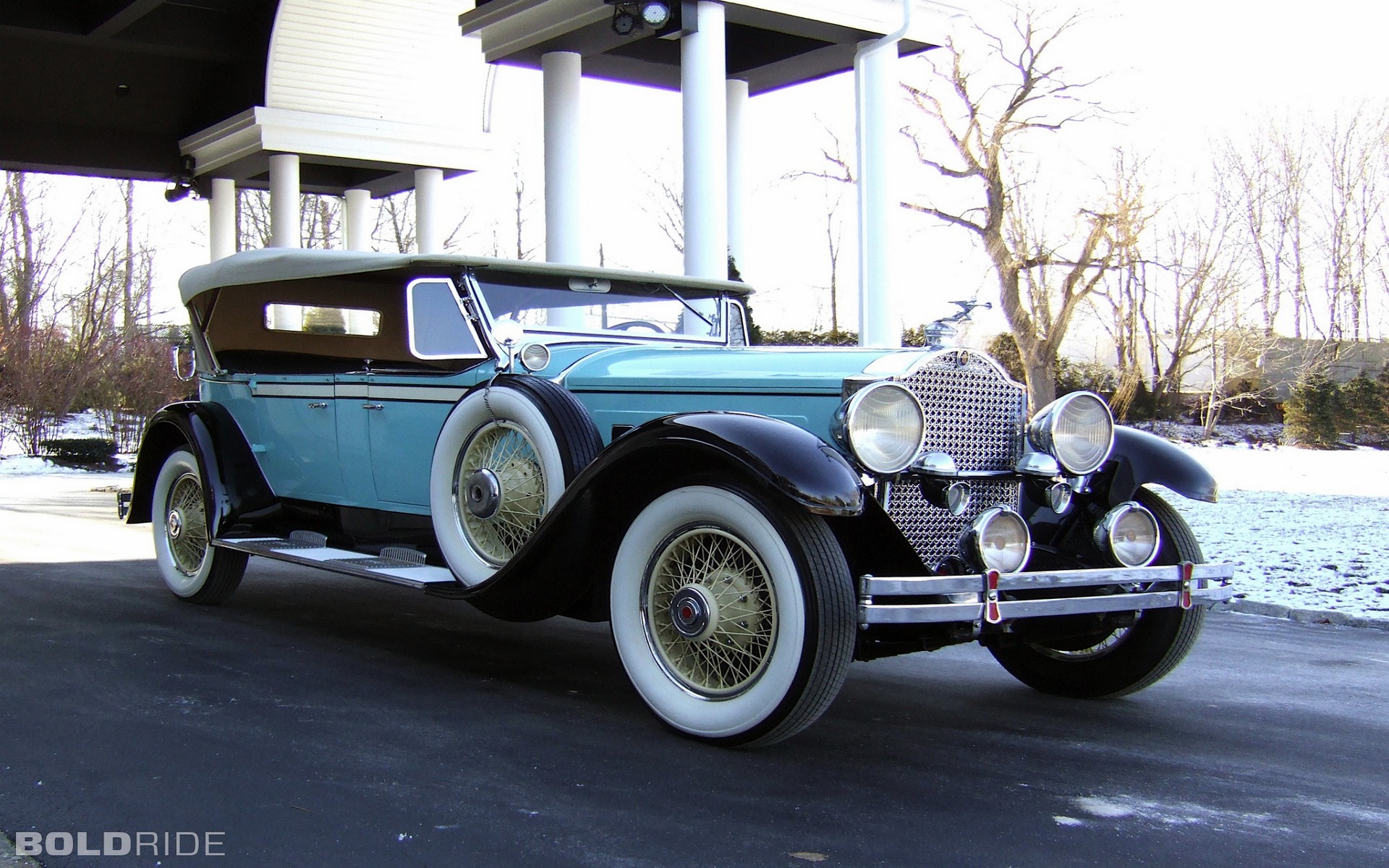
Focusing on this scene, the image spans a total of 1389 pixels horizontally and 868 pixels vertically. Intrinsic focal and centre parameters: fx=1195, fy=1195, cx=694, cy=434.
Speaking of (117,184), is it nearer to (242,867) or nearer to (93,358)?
(93,358)

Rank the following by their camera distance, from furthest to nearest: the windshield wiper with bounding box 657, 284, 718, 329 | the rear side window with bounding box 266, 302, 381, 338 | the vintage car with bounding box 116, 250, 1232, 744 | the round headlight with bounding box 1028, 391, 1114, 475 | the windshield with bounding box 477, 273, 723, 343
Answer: the windshield wiper with bounding box 657, 284, 718, 329 < the rear side window with bounding box 266, 302, 381, 338 < the windshield with bounding box 477, 273, 723, 343 < the round headlight with bounding box 1028, 391, 1114, 475 < the vintage car with bounding box 116, 250, 1232, 744

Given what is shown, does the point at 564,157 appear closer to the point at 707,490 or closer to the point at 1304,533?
the point at 1304,533

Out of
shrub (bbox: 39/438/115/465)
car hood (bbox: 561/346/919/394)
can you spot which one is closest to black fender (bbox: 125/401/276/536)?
car hood (bbox: 561/346/919/394)

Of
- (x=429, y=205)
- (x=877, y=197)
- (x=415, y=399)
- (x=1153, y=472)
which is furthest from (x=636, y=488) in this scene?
(x=429, y=205)

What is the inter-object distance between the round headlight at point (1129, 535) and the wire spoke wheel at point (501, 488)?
202cm

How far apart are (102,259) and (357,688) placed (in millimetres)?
23810

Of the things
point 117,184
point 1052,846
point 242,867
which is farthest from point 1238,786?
point 117,184

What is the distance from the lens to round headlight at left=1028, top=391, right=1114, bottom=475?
416cm

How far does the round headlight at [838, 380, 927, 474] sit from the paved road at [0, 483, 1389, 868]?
0.92m

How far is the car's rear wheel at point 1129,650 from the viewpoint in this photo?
427cm

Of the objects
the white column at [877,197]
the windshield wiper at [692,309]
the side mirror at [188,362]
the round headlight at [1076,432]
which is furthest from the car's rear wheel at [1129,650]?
the white column at [877,197]

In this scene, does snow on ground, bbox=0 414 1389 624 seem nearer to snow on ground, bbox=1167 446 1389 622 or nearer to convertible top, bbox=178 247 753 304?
snow on ground, bbox=1167 446 1389 622

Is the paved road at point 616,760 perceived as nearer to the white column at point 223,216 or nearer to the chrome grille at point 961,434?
the chrome grille at point 961,434

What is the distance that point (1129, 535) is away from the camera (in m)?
4.11
